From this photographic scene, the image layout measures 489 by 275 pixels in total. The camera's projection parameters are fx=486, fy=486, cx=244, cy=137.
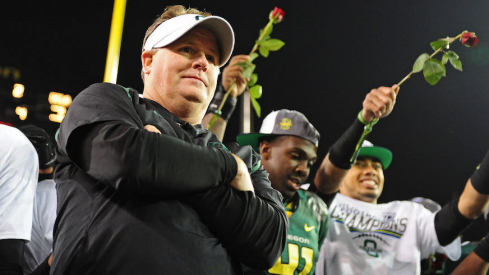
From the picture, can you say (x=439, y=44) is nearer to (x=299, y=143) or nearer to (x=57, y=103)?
(x=299, y=143)

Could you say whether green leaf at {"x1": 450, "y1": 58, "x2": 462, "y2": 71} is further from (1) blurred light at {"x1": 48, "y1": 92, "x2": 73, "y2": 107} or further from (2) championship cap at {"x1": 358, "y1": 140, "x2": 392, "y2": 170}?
(1) blurred light at {"x1": 48, "y1": 92, "x2": 73, "y2": 107}

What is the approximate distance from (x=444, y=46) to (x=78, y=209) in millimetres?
2082

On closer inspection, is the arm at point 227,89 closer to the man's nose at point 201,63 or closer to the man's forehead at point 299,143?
the man's forehead at point 299,143

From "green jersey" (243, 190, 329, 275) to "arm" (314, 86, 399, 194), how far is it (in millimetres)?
163

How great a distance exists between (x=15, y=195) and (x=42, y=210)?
78cm

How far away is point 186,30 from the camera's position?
1.82m

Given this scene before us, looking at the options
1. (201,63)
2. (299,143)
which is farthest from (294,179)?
(201,63)

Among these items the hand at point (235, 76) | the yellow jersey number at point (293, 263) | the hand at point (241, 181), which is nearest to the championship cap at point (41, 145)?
the hand at point (235, 76)

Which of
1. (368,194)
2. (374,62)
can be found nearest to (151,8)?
(374,62)

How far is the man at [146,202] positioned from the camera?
132 cm

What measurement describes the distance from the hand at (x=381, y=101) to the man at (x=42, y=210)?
205cm

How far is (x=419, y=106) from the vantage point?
8.90 m

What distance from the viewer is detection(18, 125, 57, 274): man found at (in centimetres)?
276

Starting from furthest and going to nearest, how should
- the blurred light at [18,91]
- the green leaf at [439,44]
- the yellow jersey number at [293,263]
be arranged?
the blurred light at [18,91]
the yellow jersey number at [293,263]
the green leaf at [439,44]
